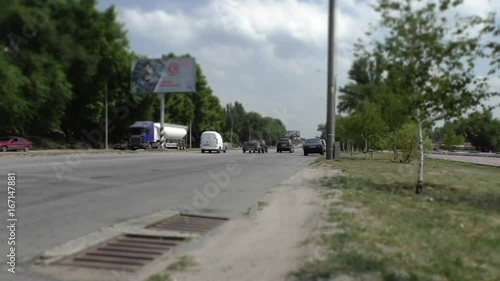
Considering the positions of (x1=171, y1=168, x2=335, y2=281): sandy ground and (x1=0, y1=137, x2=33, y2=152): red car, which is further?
(x1=0, y1=137, x2=33, y2=152): red car

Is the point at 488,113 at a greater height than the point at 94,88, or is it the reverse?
the point at 94,88

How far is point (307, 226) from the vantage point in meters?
8.05

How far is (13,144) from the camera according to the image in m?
44.3

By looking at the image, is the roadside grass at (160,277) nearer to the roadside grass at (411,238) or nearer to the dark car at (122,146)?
the roadside grass at (411,238)

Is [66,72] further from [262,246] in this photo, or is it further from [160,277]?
[160,277]

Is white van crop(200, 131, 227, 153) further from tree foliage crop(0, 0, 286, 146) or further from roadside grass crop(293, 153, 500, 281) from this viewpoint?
roadside grass crop(293, 153, 500, 281)

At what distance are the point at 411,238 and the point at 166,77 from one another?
53234 millimetres

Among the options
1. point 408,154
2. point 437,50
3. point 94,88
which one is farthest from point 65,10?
point 437,50

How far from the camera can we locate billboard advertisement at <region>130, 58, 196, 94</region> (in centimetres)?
5756

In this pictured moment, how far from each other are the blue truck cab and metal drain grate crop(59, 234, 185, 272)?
5331 centimetres

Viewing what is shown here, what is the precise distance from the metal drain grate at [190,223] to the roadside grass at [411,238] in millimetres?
2037

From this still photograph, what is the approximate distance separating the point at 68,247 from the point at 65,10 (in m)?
47.9

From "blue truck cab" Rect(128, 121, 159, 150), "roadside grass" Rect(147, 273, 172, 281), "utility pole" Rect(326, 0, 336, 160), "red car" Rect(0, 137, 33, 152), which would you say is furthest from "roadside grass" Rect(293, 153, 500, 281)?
"blue truck cab" Rect(128, 121, 159, 150)

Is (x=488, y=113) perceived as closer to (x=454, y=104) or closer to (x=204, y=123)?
(x=454, y=104)
